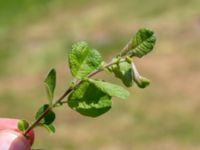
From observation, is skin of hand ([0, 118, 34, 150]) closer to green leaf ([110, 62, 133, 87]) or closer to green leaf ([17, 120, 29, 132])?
green leaf ([17, 120, 29, 132])

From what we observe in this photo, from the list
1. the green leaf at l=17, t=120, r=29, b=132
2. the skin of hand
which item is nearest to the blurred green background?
the skin of hand

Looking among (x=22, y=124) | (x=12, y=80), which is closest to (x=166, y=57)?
(x=12, y=80)

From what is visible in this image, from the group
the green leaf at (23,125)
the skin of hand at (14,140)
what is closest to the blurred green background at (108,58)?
the skin of hand at (14,140)

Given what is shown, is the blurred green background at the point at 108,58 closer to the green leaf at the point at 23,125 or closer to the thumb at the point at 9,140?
the thumb at the point at 9,140

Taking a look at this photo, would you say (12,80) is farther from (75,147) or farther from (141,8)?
(141,8)

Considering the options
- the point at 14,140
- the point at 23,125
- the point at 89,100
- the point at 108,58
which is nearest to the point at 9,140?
the point at 14,140

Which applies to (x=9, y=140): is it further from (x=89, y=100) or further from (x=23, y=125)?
(x=89, y=100)
